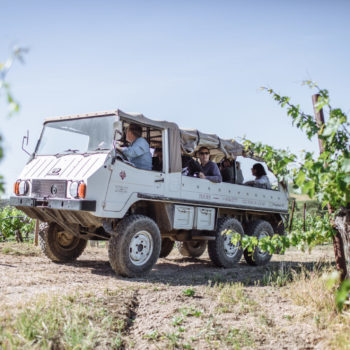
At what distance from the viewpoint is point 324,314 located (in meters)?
4.13

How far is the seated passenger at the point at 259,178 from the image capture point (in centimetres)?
955

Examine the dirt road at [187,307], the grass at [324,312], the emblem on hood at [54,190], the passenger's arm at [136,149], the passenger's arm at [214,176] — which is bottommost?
the dirt road at [187,307]

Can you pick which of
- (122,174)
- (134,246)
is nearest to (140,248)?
(134,246)

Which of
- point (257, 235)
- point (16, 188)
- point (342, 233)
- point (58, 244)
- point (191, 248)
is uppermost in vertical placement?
point (16, 188)

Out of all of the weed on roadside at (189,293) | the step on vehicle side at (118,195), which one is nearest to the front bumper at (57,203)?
the step on vehicle side at (118,195)

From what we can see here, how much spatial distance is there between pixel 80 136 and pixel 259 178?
4.80m

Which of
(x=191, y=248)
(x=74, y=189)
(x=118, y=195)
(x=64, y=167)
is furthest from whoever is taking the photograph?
(x=191, y=248)

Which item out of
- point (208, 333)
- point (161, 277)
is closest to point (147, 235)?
point (161, 277)

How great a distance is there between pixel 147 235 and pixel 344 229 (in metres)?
3.31

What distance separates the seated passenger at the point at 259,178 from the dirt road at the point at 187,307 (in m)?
3.14

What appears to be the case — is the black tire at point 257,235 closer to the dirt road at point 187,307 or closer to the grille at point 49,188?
the dirt road at point 187,307

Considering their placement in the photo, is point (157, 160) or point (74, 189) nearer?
point (74, 189)

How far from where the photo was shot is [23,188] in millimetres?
6363

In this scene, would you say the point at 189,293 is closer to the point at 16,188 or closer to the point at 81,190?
the point at 81,190
